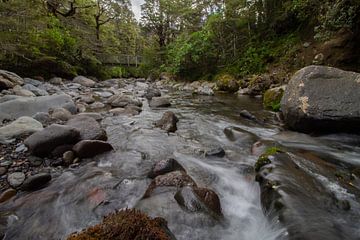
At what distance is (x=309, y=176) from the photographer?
300 cm

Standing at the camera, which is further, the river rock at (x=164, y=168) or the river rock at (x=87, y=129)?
the river rock at (x=87, y=129)

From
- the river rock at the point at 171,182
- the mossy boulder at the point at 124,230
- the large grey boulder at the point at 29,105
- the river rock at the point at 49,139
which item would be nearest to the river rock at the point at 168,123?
the river rock at the point at 49,139

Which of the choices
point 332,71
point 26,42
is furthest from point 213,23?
point 332,71

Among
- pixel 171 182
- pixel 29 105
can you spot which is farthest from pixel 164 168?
pixel 29 105

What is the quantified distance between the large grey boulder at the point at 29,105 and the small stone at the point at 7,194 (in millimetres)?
2875

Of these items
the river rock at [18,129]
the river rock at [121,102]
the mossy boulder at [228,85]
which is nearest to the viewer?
the river rock at [18,129]

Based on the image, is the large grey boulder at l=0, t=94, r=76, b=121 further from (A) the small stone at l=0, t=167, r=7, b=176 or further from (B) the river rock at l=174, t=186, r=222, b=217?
(B) the river rock at l=174, t=186, r=222, b=217

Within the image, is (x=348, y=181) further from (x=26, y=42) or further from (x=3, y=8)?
(x=26, y=42)

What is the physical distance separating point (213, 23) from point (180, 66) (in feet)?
14.4

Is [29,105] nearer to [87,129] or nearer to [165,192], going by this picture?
[87,129]

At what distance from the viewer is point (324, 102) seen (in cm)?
460

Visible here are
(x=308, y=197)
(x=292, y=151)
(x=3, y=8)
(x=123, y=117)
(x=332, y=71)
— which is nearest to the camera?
(x=308, y=197)

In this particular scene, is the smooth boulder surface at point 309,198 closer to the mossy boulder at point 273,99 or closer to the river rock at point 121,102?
the mossy boulder at point 273,99

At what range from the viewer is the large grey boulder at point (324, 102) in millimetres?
4395
